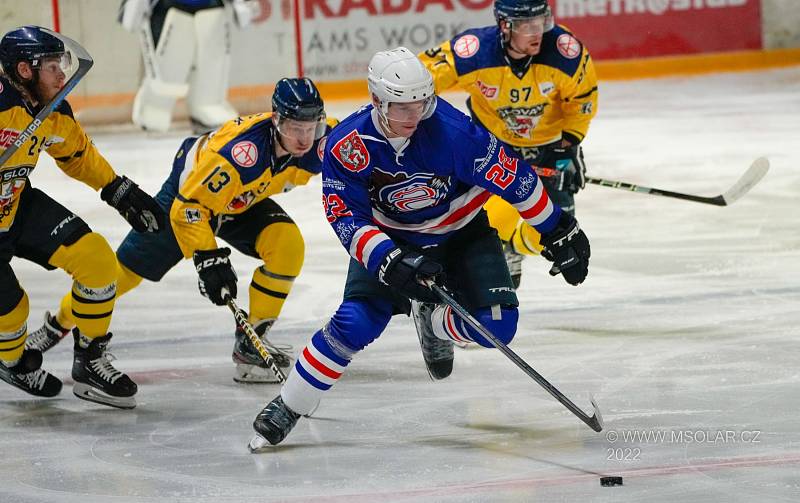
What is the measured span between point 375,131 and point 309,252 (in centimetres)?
260

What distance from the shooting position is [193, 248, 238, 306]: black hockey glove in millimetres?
3875

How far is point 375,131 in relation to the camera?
333 centimetres

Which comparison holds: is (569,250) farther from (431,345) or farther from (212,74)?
(212,74)

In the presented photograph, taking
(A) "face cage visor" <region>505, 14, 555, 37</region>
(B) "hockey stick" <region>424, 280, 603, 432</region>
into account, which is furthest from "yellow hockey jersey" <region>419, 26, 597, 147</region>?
(B) "hockey stick" <region>424, 280, 603, 432</region>

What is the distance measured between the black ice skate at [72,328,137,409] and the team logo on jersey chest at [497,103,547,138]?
69.1 inches

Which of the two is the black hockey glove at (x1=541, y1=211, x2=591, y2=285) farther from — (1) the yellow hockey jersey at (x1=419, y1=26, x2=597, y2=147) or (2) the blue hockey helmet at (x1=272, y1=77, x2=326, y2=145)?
(1) the yellow hockey jersey at (x1=419, y1=26, x2=597, y2=147)

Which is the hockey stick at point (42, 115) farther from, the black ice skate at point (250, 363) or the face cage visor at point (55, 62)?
the black ice skate at point (250, 363)

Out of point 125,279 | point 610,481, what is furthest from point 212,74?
point 610,481

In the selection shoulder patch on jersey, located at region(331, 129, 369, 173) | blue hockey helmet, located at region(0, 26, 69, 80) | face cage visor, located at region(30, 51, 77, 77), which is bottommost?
shoulder patch on jersey, located at region(331, 129, 369, 173)

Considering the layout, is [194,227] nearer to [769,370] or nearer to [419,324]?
[419,324]

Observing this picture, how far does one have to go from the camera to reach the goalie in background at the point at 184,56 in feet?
29.7

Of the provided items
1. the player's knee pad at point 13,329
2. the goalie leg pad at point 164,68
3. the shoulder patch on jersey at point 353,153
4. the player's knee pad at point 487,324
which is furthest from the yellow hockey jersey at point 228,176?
the goalie leg pad at point 164,68

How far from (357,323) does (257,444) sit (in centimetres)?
42

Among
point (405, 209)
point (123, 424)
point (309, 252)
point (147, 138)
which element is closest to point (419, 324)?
point (405, 209)
